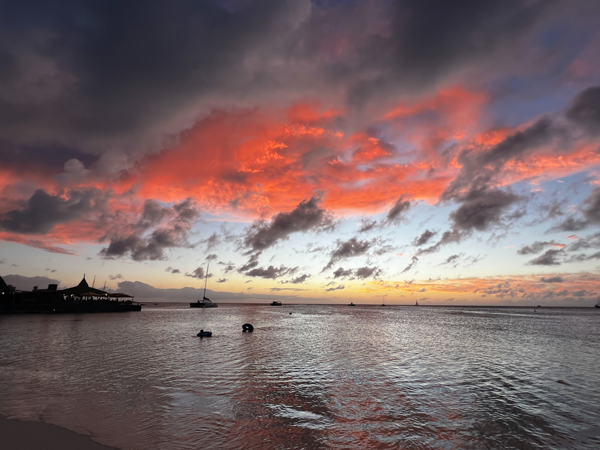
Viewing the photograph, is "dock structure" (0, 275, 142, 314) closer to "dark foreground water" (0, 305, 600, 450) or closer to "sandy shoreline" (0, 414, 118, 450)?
"dark foreground water" (0, 305, 600, 450)

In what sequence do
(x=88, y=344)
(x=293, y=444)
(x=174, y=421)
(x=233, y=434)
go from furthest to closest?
(x=88, y=344), (x=174, y=421), (x=233, y=434), (x=293, y=444)

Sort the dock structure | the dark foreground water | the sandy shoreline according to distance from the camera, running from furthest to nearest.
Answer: the dock structure
the dark foreground water
the sandy shoreline

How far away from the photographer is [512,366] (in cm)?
2655

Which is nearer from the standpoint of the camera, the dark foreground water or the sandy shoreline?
the sandy shoreline

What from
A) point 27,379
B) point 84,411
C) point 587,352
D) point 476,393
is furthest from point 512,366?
point 27,379

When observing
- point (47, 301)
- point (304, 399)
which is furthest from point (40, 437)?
point (47, 301)

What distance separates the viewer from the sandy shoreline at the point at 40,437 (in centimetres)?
991

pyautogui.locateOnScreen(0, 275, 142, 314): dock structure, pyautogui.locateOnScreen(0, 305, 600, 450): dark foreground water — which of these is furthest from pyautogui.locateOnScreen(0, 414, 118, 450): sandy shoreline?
pyautogui.locateOnScreen(0, 275, 142, 314): dock structure

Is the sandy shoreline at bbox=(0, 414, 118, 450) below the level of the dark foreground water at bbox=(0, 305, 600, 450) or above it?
above

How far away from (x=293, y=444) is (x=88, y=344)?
1290 inches

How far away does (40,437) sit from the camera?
1058 centimetres

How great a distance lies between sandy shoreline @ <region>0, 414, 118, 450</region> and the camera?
390 inches

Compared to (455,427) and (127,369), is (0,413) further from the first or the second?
(455,427)

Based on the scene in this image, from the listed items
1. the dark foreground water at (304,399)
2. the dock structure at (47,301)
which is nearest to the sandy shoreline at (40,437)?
the dark foreground water at (304,399)
